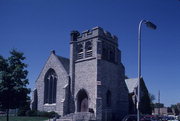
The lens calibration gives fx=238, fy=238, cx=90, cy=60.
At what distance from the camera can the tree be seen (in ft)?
73.9

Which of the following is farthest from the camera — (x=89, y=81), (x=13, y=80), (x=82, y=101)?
(x=82, y=101)

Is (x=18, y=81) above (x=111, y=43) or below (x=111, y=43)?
below

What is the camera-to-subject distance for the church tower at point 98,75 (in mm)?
35250

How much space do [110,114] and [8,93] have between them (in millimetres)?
18225

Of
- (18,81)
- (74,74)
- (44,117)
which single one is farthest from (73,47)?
(18,81)

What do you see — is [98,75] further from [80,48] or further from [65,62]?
[65,62]

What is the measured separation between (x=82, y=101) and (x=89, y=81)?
142 inches

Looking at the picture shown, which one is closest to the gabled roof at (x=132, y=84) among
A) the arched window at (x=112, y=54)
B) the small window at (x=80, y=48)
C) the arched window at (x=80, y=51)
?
the arched window at (x=112, y=54)

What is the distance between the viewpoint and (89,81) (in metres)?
36.4

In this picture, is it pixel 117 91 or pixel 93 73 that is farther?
pixel 117 91

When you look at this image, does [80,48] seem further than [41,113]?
Yes

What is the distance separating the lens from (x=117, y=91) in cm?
3925

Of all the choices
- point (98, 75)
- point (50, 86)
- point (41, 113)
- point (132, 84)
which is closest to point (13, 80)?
point (98, 75)

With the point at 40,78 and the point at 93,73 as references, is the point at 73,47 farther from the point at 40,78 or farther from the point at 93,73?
the point at 40,78
